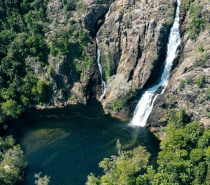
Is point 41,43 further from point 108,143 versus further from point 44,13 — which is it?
point 108,143

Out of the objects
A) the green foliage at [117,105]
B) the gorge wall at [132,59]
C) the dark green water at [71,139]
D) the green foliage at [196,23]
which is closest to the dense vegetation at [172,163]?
the dark green water at [71,139]

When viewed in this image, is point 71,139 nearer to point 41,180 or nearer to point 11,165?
point 11,165

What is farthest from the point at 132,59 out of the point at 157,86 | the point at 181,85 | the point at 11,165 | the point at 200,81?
the point at 11,165

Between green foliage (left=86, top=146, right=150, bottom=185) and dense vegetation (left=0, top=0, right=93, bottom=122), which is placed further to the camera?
dense vegetation (left=0, top=0, right=93, bottom=122)

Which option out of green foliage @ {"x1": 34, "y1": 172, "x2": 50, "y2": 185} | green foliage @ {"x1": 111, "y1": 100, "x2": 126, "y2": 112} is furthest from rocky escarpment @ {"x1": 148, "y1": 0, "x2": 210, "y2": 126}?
green foliage @ {"x1": 34, "y1": 172, "x2": 50, "y2": 185}

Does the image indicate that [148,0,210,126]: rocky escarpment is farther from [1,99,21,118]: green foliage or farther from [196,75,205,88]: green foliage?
[1,99,21,118]: green foliage
